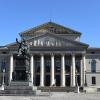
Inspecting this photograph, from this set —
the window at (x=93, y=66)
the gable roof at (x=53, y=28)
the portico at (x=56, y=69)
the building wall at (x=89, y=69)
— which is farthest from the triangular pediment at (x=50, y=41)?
the window at (x=93, y=66)

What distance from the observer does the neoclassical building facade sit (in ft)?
299

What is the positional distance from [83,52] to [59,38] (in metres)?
7.11

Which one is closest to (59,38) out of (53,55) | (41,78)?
(53,55)

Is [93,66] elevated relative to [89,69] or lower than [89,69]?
elevated

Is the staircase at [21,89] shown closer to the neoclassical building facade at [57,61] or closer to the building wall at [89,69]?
the neoclassical building facade at [57,61]

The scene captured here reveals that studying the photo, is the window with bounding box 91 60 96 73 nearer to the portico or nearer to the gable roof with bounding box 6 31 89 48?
the portico

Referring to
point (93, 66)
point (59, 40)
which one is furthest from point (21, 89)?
point (93, 66)

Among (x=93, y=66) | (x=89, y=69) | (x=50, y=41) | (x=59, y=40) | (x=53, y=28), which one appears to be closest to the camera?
(x=59, y=40)

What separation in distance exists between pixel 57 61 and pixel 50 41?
5.26m

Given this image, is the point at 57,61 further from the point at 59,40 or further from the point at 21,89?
the point at 21,89

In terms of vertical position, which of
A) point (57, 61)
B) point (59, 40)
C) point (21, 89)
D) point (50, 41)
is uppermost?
point (59, 40)

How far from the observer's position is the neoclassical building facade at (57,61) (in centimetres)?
9119

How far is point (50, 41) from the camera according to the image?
308ft

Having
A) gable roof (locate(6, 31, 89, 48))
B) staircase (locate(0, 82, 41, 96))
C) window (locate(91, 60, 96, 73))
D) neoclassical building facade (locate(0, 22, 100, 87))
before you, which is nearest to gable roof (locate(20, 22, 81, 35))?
neoclassical building facade (locate(0, 22, 100, 87))
